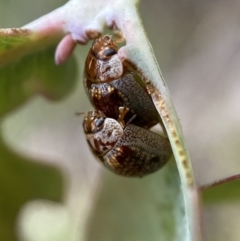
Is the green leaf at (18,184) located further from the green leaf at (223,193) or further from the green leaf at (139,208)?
the green leaf at (223,193)

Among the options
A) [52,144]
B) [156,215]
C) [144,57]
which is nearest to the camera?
[144,57]

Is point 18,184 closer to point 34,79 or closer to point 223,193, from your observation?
point 34,79

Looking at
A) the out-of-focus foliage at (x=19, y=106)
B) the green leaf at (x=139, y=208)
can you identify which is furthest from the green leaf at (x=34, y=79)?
the green leaf at (x=139, y=208)

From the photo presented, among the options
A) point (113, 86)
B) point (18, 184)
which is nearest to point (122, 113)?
point (113, 86)

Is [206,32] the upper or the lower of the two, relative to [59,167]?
upper

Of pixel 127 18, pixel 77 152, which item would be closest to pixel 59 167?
pixel 77 152

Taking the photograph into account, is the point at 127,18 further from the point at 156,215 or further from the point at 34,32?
the point at 156,215

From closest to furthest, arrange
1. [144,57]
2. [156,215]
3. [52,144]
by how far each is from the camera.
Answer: [144,57], [156,215], [52,144]

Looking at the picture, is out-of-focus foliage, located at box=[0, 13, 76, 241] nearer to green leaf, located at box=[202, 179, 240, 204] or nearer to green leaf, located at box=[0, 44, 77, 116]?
green leaf, located at box=[0, 44, 77, 116]
